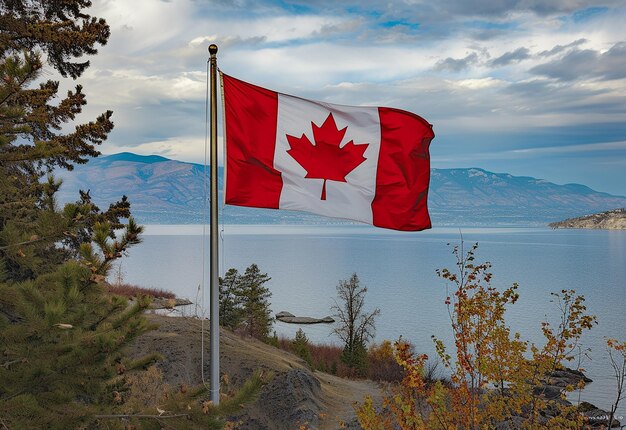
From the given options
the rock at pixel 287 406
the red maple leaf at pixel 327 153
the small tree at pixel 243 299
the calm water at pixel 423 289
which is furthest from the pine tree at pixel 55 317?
the small tree at pixel 243 299

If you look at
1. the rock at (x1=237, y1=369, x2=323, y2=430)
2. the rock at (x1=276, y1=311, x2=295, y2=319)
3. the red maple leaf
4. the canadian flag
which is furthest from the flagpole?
the rock at (x1=276, y1=311, x2=295, y2=319)

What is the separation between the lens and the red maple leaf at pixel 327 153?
29.2 ft

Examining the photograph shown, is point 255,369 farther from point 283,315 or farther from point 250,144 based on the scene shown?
point 283,315

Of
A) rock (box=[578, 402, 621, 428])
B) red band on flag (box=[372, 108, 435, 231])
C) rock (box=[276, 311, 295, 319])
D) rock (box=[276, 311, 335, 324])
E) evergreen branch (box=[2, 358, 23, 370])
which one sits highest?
red band on flag (box=[372, 108, 435, 231])

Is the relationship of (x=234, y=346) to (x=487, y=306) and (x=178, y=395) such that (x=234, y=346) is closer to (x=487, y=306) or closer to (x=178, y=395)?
(x=487, y=306)

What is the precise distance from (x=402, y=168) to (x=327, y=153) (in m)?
1.26

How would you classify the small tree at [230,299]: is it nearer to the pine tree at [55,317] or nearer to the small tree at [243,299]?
the small tree at [243,299]

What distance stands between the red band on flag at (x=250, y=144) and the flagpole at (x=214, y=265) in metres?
0.23

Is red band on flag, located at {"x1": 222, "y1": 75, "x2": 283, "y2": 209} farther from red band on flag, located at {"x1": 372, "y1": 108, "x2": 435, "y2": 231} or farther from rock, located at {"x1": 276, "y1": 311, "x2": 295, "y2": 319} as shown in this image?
rock, located at {"x1": 276, "y1": 311, "x2": 295, "y2": 319}

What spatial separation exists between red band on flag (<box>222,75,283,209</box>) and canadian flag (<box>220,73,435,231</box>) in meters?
0.01

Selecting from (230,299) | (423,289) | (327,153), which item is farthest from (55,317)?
(423,289)

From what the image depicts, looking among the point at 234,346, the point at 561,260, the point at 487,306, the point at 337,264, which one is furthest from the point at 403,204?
the point at 561,260

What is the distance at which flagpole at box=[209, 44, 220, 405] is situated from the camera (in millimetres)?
7789

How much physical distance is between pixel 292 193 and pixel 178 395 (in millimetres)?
3290
